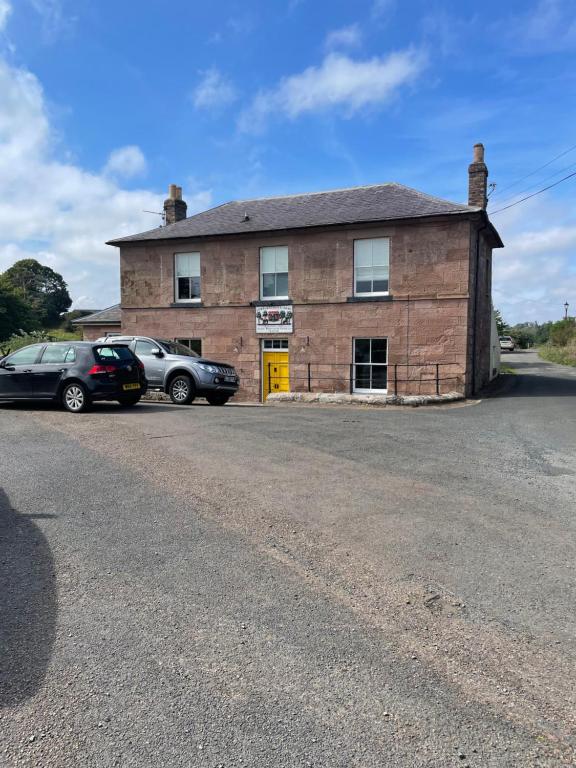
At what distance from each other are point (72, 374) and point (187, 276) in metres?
11.7

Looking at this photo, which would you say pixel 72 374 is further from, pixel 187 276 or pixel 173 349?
pixel 187 276

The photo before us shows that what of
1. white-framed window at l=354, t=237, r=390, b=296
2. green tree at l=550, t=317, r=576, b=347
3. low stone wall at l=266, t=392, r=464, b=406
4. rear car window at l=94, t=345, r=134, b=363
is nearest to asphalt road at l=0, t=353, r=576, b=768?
rear car window at l=94, t=345, r=134, b=363

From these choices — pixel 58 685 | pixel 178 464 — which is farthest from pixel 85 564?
pixel 178 464

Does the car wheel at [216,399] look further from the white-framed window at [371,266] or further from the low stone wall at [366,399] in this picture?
the white-framed window at [371,266]

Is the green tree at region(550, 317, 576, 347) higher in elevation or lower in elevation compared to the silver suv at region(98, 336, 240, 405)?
higher

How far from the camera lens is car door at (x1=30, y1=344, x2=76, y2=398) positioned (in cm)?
1236

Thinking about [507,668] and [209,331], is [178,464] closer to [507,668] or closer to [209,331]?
[507,668]

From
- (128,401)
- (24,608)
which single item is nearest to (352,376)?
(128,401)

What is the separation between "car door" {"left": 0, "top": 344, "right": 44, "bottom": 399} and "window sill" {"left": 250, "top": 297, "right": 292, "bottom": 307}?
33.6 ft

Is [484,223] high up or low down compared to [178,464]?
up

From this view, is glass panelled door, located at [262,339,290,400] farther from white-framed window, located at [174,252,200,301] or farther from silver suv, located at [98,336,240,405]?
silver suv, located at [98,336,240,405]

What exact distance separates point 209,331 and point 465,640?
20.3 m

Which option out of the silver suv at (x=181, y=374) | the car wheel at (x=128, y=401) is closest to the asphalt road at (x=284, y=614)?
the car wheel at (x=128, y=401)

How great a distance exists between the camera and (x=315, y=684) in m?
2.71
